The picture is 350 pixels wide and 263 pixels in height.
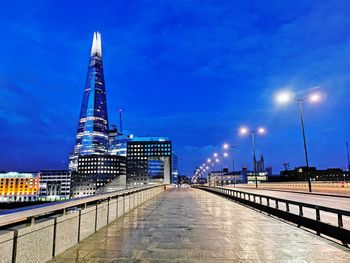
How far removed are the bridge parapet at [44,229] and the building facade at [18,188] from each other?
170318 mm

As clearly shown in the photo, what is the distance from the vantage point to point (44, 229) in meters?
5.59

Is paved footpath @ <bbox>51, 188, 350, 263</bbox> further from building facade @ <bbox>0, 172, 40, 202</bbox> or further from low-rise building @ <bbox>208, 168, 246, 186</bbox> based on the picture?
building facade @ <bbox>0, 172, 40, 202</bbox>

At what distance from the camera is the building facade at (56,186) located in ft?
529

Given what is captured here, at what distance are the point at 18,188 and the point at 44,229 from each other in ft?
588

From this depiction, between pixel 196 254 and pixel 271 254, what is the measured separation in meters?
1.80

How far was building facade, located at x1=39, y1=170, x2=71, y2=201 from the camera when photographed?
161 m

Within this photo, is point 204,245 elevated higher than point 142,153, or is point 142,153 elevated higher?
point 142,153

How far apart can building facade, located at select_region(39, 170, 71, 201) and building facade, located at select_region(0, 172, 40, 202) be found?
382 centimetres

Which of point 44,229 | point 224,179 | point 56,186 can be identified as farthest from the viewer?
point 56,186

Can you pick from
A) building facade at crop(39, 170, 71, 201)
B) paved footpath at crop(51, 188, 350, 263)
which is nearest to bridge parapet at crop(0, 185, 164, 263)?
paved footpath at crop(51, 188, 350, 263)

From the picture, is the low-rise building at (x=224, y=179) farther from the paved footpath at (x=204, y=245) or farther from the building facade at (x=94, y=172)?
the paved footpath at (x=204, y=245)

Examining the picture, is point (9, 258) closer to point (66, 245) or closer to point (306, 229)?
point (66, 245)

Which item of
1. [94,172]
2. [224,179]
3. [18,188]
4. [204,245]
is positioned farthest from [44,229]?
[18,188]

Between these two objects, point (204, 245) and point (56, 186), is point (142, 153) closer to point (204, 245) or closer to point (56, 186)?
point (56, 186)
